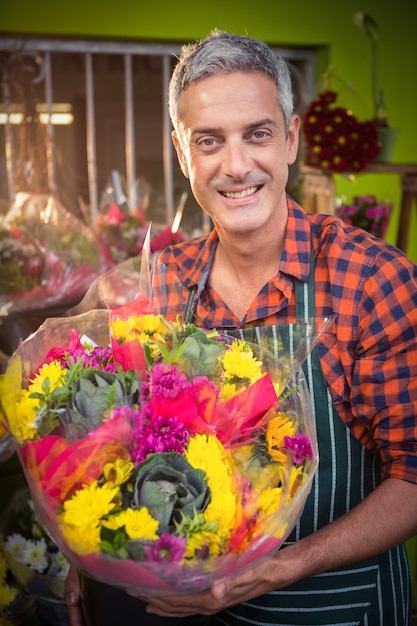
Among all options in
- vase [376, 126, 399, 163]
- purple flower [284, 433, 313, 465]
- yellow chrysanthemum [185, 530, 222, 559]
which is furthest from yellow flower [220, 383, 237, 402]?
vase [376, 126, 399, 163]

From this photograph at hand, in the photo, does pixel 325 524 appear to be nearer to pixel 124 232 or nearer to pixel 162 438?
pixel 162 438

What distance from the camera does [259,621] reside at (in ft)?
5.06

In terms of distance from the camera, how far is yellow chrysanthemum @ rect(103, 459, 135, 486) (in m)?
1.04

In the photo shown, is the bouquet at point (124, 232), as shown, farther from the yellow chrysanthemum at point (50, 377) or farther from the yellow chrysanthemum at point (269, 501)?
the yellow chrysanthemum at point (269, 501)

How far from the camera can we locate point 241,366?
47.1 inches

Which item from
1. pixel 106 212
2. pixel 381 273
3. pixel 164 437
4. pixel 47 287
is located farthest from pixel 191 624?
pixel 106 212

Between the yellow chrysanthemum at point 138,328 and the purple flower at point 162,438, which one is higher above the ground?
the yellow chrysanthemum at point 138,328

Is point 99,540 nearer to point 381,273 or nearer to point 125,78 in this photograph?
point 381,273

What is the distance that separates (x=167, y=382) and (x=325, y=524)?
0.60m

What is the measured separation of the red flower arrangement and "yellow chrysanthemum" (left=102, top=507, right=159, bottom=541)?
289 centimetres

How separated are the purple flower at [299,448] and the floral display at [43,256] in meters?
1.65

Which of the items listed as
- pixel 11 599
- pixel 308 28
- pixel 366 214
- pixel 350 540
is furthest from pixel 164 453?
pixel 308 28

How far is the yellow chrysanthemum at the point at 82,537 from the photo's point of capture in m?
1.02

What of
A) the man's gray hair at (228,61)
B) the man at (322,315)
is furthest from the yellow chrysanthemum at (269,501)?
the man's gray hair at (228,61)
